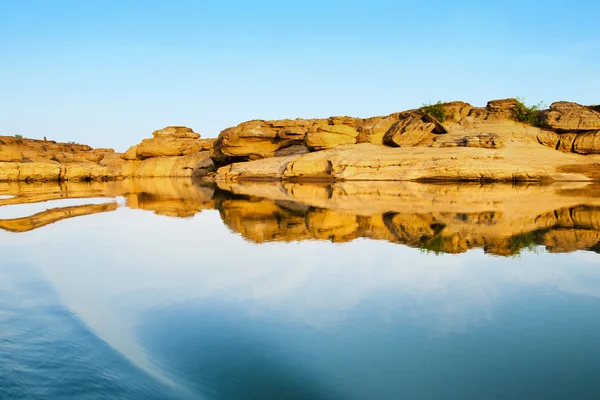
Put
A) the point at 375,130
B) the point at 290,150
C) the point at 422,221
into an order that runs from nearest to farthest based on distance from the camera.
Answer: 1. the point at 422,221
2. the point at 375,130
3. the point at 290,150

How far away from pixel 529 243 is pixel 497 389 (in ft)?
16.0

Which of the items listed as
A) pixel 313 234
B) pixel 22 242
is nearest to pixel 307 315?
pixel 313 234

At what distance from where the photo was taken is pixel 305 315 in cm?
365

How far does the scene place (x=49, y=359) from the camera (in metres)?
2.83

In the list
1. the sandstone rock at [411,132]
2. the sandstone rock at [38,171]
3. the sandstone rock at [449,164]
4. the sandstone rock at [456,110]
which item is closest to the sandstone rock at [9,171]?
the sandstone rock at [38,171]

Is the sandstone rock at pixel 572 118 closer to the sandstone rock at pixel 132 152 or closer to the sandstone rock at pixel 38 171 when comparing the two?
the sandstone rock at pixel 38 171

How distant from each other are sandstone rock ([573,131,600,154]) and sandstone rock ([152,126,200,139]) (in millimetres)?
34183

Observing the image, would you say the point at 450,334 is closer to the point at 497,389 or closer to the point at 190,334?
the point at 497,389

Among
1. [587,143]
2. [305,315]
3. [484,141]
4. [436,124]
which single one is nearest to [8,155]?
[436,124]

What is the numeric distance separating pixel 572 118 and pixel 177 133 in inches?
1364

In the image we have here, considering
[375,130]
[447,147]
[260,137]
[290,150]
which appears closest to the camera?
[447,147]

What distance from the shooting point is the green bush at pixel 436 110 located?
2812cm

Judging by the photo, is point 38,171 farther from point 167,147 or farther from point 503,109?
point 503,109

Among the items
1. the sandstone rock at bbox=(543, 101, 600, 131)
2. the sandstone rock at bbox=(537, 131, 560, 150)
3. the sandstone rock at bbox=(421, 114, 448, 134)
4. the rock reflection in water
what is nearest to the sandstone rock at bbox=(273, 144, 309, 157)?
the sandstone rock at bbox=(421, 114, 448, 134)
